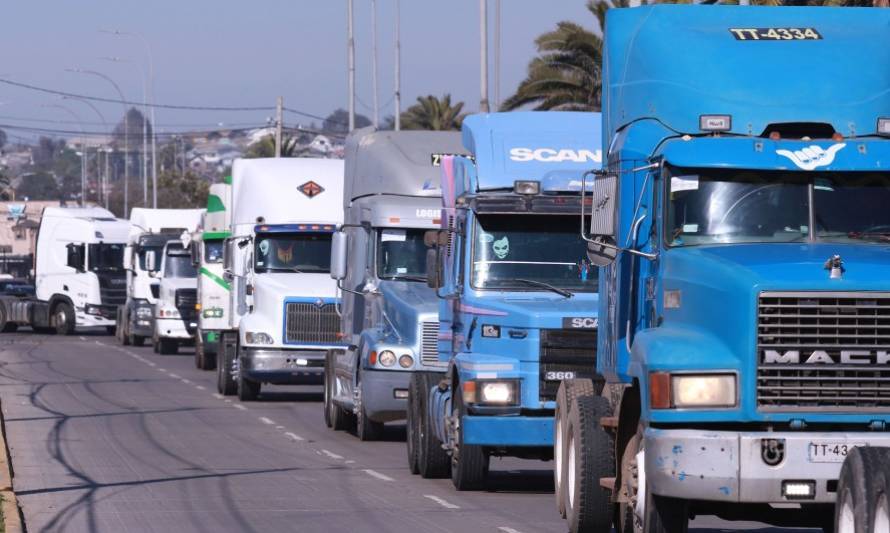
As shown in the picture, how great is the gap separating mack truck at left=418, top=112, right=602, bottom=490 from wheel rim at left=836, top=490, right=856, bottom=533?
6.42 m

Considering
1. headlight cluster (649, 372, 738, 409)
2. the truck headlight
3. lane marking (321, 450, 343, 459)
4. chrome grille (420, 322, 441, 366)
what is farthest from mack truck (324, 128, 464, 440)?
headlight cluster (649, 372, 738, 409)

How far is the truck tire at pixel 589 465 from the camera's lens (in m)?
12.4

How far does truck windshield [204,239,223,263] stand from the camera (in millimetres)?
36469

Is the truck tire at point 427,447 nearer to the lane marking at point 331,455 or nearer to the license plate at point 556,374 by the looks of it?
the license plate at point 556,374

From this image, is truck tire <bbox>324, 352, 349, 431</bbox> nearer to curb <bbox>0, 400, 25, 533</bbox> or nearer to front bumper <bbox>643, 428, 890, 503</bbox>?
curb <bbox>0, 400, 25, 533</bbox>

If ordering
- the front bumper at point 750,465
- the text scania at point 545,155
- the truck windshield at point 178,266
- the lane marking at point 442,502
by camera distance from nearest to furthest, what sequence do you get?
the front bumper at point 750,465, the lane marking at point 442,502, the text scania at point 545,155, the truck windshield at point 178,266

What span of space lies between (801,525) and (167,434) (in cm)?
1344

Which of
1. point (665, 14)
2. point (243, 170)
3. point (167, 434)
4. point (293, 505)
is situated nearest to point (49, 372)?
point (243, 170)

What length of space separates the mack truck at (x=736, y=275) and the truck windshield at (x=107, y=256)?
47128 mm

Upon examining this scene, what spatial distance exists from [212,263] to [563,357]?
862 inches

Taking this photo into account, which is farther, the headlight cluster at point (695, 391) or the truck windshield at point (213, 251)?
the truck windshield at point (213, 251)

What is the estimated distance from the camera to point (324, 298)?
28531mm

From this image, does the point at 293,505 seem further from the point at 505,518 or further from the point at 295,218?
the point at 295,218

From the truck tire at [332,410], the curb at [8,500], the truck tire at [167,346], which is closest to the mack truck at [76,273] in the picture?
the truck tire at [167,346]
